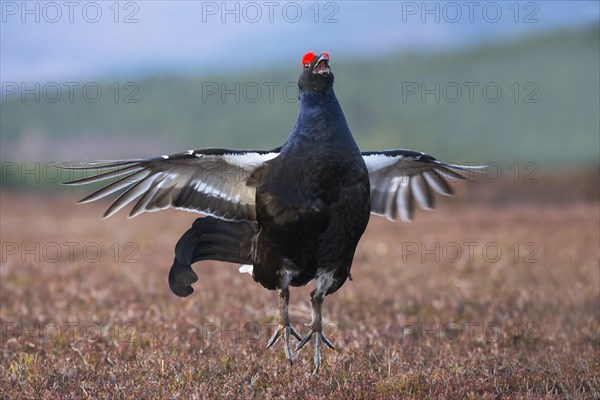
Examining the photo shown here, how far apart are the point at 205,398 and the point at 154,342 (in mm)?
1614

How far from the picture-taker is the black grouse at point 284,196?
5480 millimetres

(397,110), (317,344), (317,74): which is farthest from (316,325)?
(397,110)

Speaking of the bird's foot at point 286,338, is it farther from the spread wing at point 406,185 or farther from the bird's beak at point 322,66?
the bird's beak at point 322,66

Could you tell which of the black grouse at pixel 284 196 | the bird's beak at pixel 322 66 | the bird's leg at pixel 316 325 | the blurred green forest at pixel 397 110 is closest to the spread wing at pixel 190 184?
the black grouse at pixel 284 196

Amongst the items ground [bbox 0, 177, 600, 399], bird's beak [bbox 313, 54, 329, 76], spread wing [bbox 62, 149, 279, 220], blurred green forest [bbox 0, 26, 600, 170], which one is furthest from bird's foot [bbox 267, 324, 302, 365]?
blurred green forest [bbox 0, 26, 600, 170]

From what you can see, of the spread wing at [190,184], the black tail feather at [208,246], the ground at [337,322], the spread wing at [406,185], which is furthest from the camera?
the spread wing at [406,185]

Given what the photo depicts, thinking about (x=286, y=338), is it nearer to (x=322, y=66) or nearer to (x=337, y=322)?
(x=337, y=322)

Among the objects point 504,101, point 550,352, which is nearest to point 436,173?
point 550,352

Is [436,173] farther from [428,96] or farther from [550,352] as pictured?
[428,96]

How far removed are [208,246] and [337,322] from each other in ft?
6.29

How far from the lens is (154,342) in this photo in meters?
6.35

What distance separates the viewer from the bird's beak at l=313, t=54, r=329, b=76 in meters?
5.75

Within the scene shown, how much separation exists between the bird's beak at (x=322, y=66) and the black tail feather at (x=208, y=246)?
137 centimetres

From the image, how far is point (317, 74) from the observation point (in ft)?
19.0
